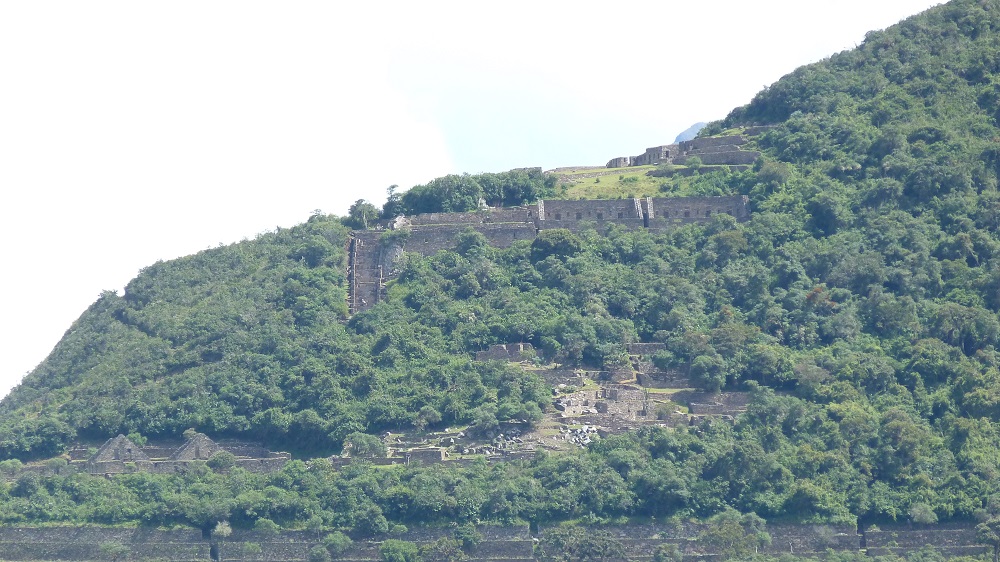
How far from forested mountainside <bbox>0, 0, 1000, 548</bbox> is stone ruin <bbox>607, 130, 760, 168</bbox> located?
1.27m

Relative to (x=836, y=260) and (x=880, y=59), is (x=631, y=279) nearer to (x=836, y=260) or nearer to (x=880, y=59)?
(x=836, y=260)

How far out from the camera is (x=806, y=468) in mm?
65938

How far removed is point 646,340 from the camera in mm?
74250

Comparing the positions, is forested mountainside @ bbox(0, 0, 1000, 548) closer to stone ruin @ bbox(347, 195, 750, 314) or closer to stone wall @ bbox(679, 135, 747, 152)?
stone ruin @ bbox(347, 195, 750, 314)

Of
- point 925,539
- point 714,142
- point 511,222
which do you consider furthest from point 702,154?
point 925,539

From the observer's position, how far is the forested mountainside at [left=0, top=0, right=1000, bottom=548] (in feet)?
215

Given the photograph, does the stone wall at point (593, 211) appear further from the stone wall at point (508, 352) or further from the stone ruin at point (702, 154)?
the stone wall at point (508, 352)

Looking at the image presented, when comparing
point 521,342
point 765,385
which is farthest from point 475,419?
point 765,385

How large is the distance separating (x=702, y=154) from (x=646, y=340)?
1470 centimetres

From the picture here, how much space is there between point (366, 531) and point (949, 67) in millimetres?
34942

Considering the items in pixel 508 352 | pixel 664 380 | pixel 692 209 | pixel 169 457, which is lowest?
pixel 169 457

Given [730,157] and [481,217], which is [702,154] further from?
[481,217]

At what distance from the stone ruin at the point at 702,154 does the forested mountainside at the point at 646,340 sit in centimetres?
127

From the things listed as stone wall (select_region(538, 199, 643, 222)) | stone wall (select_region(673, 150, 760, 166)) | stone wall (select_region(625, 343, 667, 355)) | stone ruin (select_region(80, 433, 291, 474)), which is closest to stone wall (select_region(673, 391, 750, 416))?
stone wall (select_region(625, 343, 667, 355))
